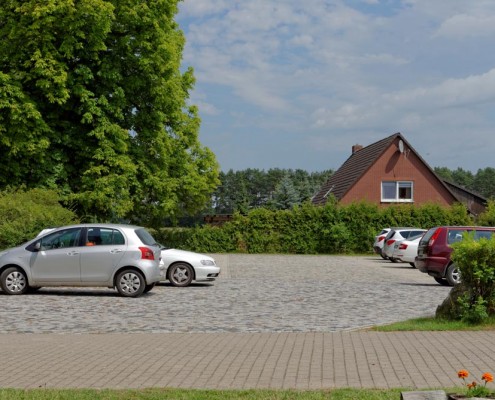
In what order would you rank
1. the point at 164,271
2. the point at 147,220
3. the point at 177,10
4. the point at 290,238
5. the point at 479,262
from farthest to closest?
the point at 290,238, the point at 147,220, the point at 177,10, the point at 164,271, the point at 479,262

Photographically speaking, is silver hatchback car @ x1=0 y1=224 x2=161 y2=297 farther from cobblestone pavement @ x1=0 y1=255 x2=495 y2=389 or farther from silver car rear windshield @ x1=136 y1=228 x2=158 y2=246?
A: cobblestone pavement @ x1=0 y1=255 x2=495 y2=389

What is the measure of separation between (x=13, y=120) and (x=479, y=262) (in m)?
22.6

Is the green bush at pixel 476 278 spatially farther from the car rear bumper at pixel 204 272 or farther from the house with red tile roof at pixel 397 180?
the house with red tile roof at pixel 397 180

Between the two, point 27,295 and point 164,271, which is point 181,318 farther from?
point 164,271

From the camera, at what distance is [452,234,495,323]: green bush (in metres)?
12.1

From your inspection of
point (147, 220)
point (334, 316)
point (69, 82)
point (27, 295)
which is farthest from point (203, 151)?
point (334, 316)

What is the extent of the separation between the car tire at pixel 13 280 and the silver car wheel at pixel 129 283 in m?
2.28

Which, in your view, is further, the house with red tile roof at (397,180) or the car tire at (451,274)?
the house with red tile roof at (397,180)

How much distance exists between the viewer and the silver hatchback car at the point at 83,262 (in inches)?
682

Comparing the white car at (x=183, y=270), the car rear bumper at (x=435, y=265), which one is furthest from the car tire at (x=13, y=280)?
the car rear bumper at (x=435, y=265)

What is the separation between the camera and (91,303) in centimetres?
1614

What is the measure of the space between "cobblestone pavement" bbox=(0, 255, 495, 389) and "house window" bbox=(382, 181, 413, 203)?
1472 inches

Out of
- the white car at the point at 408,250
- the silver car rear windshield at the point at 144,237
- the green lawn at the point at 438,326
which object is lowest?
the green lawn at the point at 438,326

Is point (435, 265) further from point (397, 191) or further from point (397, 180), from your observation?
point (397, 191)
